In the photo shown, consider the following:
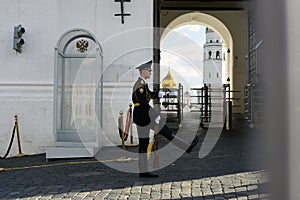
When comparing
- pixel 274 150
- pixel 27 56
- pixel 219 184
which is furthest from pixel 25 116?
pixel 274 150

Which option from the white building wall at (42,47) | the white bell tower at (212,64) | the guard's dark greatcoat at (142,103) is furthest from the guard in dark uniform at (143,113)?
the white bell tower at (212,64)

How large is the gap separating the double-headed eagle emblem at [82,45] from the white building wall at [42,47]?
1.21 ft

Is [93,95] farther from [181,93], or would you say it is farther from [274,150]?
[274,150]

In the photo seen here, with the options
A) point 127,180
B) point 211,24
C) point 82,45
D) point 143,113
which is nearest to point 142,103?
point 143,113

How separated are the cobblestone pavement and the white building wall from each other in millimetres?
1449

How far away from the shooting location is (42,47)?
9.12m

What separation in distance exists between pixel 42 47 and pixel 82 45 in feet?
3.14

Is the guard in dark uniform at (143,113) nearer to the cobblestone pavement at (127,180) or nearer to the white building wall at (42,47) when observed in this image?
the cobblestone pavement at (127,180)

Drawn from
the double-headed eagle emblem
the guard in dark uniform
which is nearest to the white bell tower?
the double-headed eagle emblem

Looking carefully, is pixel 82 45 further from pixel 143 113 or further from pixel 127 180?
pixel 127 180

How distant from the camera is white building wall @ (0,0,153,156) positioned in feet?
29.6

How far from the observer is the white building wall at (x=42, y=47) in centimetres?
901

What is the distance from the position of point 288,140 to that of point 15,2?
365 inches

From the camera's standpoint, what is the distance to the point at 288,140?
82 cm
